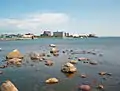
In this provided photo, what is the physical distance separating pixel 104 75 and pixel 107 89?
8.94m

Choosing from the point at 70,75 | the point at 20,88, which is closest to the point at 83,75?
the point at 70,75

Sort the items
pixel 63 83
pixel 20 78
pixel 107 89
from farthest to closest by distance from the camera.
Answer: pixel 20 78, pixel 63 83, pixel 107 89

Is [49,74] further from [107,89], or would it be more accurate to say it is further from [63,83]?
[107,89]

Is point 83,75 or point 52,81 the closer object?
point 52,81

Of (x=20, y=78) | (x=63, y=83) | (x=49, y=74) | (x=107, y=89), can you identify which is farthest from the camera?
(x=49, y=74)

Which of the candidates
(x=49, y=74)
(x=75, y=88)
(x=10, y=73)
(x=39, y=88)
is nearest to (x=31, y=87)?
(x=39, y=88)

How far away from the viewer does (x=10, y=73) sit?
4041 cm

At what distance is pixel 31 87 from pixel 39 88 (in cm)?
118

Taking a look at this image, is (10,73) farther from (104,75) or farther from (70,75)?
(104,75)

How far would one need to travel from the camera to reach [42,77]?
3616 cm

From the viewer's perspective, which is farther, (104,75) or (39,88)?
(104,75)

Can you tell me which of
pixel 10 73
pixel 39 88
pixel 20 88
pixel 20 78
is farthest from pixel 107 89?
pixel 10 73

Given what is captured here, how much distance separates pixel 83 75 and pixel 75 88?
8.18 meters

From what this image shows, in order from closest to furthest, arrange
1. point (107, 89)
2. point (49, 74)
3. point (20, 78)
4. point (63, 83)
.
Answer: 1. point (107, 89)
2. point (63, 83)
3. point (20, 78)
4. point (49, 74)
